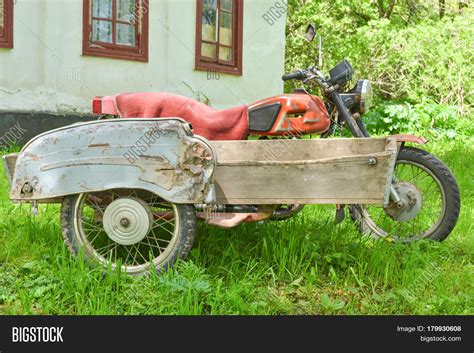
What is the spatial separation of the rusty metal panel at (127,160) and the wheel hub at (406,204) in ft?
4.57

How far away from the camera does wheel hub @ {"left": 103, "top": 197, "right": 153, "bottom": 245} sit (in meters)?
3.25

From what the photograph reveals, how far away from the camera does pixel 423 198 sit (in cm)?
395

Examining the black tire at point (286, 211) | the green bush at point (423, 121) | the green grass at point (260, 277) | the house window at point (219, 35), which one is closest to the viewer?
the green grass at point (260, 277)

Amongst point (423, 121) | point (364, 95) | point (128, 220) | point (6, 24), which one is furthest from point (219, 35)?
point (128, 220)

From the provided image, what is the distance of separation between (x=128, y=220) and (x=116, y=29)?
6.63 meters

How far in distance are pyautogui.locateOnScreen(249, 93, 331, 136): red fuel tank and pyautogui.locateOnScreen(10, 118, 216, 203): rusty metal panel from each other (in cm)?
75

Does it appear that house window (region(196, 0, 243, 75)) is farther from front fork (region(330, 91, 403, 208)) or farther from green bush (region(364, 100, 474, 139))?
front fork (region(330, 91, 403, 208))

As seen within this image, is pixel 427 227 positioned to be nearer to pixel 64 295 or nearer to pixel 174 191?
pixel 174 191

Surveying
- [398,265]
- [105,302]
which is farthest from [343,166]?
[105,302]

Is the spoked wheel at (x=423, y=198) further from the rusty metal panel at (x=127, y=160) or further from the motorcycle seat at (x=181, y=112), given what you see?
the rusty metal panel at (x=127, y=160)

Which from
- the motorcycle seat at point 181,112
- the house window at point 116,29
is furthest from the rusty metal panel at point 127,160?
the house window at point 116,29

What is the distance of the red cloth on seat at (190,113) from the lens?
383 cm

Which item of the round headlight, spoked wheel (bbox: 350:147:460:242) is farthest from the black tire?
the round headlight

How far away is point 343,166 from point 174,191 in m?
0.88
